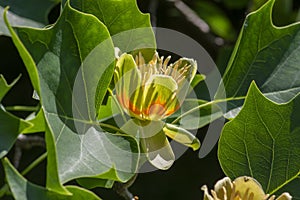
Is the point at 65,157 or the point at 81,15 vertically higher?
the point at 81,15

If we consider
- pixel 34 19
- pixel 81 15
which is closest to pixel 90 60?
pixel 81 15

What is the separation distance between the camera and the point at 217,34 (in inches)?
73.9

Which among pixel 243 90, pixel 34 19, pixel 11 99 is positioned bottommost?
pixel 11 99

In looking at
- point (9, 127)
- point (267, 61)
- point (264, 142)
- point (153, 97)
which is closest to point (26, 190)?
point (9, 127)

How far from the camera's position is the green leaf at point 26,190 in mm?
727

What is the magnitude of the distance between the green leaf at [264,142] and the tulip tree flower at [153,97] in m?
0.06

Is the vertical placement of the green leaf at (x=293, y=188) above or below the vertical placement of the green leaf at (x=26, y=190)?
below

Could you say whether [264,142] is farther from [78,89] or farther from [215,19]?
[215,19]

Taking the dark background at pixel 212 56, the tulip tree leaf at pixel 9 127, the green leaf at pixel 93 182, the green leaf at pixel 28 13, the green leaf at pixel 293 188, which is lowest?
the dark background at pixel 212 56

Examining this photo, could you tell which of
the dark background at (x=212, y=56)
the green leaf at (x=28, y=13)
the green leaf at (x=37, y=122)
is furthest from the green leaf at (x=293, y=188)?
the dark background at (x=212, y=56)

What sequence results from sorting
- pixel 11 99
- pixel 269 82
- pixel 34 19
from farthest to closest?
pixel 11 99 < pixel 34 19 < pixel 269 82

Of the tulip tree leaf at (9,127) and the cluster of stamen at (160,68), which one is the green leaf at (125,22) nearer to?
the cluster of stamen at (160,68)

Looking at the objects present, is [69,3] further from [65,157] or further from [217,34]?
[217,34]

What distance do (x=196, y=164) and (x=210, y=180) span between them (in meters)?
0.07
